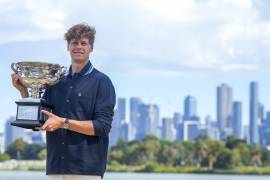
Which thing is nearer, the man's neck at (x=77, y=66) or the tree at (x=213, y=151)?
the man's neck at (x=77, y=66)

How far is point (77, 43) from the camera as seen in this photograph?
6.44 m

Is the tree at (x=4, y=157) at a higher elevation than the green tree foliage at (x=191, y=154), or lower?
lower

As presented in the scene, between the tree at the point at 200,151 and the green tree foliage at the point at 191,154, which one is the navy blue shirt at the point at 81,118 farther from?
the tree at the point at 200,151

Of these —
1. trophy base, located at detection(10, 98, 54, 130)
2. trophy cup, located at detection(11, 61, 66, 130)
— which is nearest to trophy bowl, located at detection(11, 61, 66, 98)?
→ trophy cup, located at detection(11, 61, 66, 130)

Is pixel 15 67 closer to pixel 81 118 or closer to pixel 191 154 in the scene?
pixel 81 118

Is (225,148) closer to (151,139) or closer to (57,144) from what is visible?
(151,139)

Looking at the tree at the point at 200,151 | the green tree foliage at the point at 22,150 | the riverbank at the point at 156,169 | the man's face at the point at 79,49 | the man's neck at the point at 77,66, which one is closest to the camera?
the man's face at the point at 79,49

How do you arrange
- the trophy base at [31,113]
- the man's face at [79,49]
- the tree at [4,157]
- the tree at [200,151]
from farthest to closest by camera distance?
the tree at [4,157] → the tree at [200,151] → the man's face at [79,49] → the trophy base at [31,113]

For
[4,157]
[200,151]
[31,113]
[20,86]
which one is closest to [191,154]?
[200,151]

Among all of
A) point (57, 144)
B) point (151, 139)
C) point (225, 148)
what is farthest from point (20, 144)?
point (57, 144)

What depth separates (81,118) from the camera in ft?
21.4

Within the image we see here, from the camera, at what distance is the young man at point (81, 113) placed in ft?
21.2

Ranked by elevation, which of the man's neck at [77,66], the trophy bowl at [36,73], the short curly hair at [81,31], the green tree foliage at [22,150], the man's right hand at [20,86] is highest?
the short curly hair at [81,31]

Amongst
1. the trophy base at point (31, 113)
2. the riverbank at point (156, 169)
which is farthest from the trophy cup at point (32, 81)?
the riverbank at point (156, 169)
